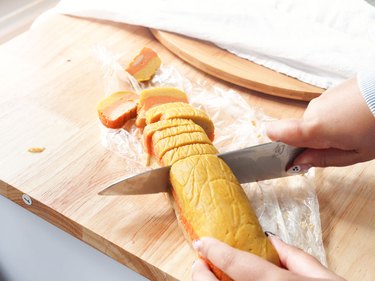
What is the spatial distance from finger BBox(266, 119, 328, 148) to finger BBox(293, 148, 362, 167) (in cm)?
3

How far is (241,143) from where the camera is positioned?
0.92 meters

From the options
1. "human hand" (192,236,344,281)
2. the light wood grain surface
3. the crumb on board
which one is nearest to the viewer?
"human hand" (192,236,344,281)

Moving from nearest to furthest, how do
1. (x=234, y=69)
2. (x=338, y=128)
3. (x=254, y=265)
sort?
(x=254, y=265)
(x=338, y=128)
(x=234, y=69)

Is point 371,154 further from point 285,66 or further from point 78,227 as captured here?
point 78,227

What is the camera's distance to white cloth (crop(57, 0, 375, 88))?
103 cm

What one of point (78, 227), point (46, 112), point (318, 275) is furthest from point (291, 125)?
point (46, 112)

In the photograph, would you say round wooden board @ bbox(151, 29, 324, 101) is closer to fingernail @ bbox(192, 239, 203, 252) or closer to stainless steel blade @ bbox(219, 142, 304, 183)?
stainless steel blade @ bbox(219, 142, 304, 183)

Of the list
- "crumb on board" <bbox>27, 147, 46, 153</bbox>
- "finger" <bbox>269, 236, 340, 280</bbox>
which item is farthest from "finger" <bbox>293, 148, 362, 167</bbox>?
"crumb on board" <bbox>27, 147, 46, 153</bbox>

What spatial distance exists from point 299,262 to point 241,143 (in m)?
0.31

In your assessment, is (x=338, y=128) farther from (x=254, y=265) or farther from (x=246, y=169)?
(x=254, y=265)

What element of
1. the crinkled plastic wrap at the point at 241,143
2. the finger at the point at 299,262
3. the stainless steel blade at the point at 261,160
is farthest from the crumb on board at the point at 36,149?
the finger at the point at 299,262

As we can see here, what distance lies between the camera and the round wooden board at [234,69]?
1.01 meters

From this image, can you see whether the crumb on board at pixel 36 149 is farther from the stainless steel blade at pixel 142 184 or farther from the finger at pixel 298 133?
the finger at pixel 298 133

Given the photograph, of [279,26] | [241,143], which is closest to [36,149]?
[241,143]
